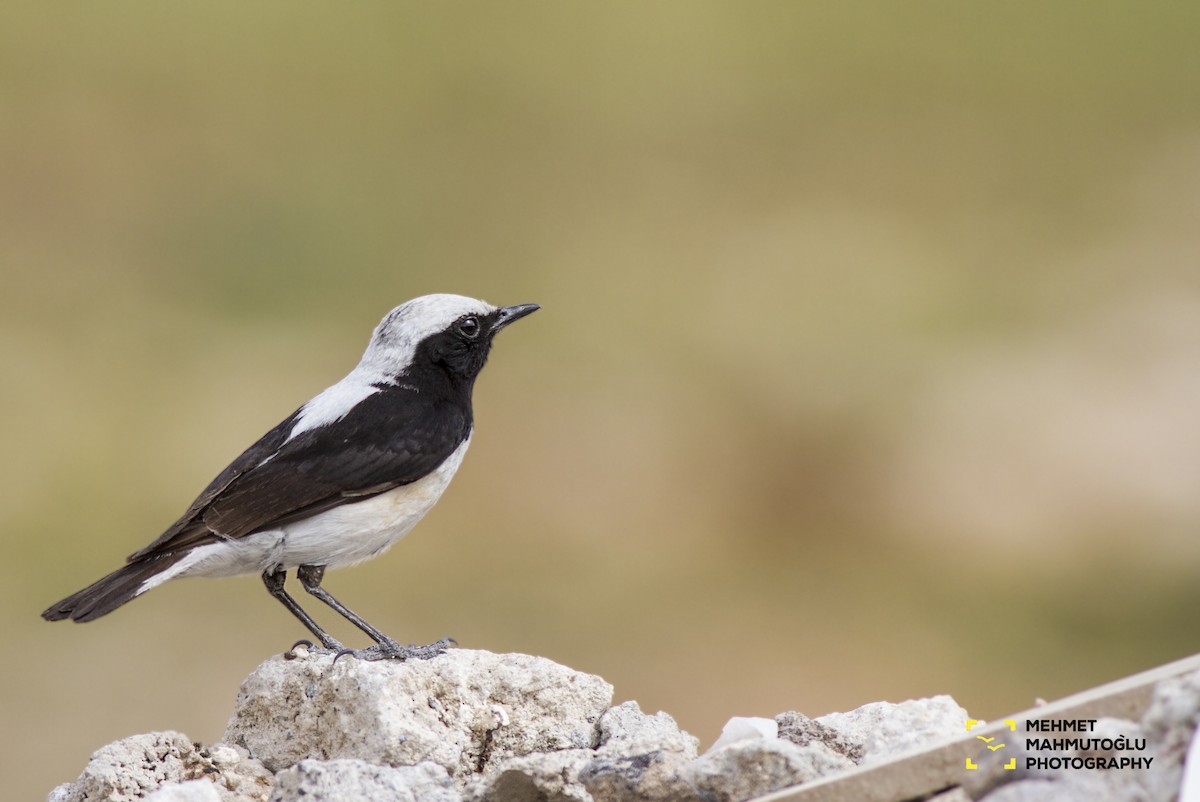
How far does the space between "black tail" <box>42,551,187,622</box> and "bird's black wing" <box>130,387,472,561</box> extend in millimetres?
91

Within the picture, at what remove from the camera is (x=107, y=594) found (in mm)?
4992

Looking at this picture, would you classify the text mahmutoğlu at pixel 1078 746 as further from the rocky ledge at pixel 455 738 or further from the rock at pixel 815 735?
the rock at pixel 815 735

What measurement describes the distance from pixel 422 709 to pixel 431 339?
1921 mm

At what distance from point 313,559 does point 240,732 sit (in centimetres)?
78

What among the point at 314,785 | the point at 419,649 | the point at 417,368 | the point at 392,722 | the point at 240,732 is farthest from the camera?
the point at 417,368

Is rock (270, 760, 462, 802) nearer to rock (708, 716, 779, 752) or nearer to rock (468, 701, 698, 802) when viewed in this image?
rock (468, 701, 698, 802)

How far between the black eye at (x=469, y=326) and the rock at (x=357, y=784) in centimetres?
237

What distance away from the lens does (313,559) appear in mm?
5359

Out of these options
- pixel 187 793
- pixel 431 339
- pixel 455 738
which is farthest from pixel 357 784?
pixel 431 339

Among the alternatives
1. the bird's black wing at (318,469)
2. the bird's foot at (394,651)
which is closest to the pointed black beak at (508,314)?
the bird's black wing at (318,469)

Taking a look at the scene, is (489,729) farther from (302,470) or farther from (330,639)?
(302,470)

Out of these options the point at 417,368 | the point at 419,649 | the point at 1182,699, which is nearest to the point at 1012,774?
the point at 1182,699

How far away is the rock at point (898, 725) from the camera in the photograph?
170 inches

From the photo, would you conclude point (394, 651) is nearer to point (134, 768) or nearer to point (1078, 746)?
point (134, 768)
